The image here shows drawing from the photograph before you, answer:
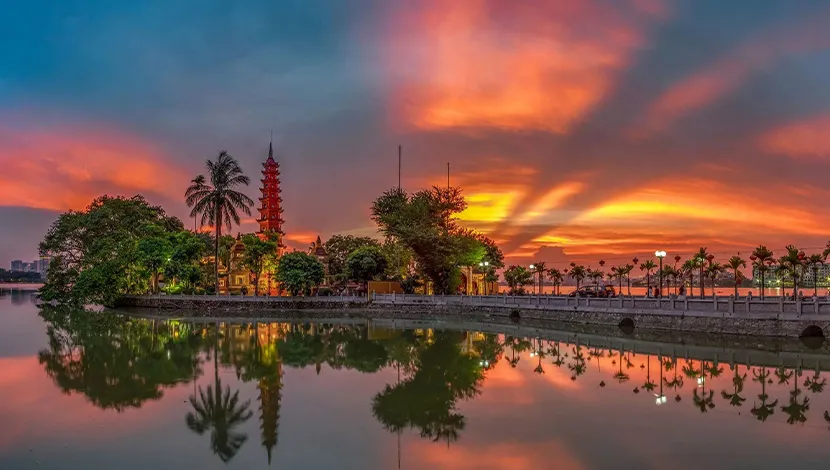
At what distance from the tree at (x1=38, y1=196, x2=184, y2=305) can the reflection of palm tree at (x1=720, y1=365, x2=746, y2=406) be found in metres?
54.5

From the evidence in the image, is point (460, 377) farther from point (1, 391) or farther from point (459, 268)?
point (459, 268)

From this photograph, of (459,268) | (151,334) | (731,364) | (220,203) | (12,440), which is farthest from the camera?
(459,268)

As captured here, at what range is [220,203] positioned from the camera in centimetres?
5491

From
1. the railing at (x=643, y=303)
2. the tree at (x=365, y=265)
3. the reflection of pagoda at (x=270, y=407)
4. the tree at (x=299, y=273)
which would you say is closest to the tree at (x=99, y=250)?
the tree at (x=299, y=273)

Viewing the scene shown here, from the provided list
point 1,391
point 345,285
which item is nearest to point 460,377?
point 1,391

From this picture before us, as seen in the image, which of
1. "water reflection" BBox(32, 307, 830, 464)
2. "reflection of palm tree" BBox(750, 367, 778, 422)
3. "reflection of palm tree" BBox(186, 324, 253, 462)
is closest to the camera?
"reflection of palm tree" BBox(186, 324, 253, 462)

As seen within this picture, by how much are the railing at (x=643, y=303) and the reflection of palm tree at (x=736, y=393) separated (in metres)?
10.3

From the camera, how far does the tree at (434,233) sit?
55.7 metres

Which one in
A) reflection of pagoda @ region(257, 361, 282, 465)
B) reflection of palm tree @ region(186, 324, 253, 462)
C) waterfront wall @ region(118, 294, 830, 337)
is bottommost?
reflection of palm tree @ region(186, 324, 253, 462)

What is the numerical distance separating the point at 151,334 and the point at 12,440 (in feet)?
77.9

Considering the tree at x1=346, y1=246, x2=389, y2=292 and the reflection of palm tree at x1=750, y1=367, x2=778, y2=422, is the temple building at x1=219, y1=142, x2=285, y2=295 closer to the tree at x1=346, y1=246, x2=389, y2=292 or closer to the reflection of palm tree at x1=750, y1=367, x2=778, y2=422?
the tree at x1=346, y1=246, x2=389, y2=292

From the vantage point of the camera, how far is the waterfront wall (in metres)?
28.6

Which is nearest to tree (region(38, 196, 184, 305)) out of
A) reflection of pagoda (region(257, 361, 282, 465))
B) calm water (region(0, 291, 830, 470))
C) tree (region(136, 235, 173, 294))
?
tree (region(136, 235, 173, 294))

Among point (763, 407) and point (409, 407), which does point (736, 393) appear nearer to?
point (763, 407)
